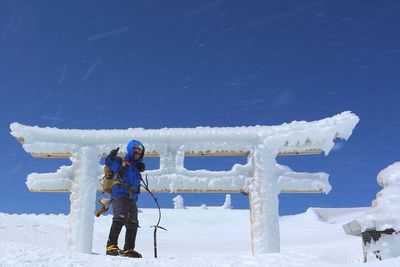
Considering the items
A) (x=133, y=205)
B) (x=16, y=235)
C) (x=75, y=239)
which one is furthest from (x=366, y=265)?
(x=16, y=235)

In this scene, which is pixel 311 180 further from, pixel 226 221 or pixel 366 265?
pixel 226 221

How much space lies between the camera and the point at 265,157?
23.9ft

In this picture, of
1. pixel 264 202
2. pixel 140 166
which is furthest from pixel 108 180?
pixel 264 202

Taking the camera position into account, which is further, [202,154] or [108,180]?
[202,154]

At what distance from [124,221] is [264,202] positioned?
3.11 metres

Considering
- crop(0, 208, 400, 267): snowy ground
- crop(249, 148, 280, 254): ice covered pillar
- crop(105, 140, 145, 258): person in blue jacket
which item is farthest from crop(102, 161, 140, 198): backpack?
crop(249, 148, 280, 254): ice covered pillar

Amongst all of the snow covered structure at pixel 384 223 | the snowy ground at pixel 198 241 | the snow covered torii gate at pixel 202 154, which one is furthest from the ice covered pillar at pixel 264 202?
the snow covered structure at pixel 384 223

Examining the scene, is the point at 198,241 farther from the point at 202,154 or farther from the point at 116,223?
the point at 116,223

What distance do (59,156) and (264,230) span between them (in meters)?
3.89

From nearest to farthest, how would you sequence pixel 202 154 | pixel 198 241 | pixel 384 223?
pixel 384 223
pixel 202 154
pixel 198 241

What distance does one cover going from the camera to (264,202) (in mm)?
7145

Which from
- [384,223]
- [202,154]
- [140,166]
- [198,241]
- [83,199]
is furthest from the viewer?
[198,241]

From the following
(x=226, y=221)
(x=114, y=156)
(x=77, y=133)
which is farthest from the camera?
(x=226, y=221)

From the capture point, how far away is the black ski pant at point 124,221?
465cm
